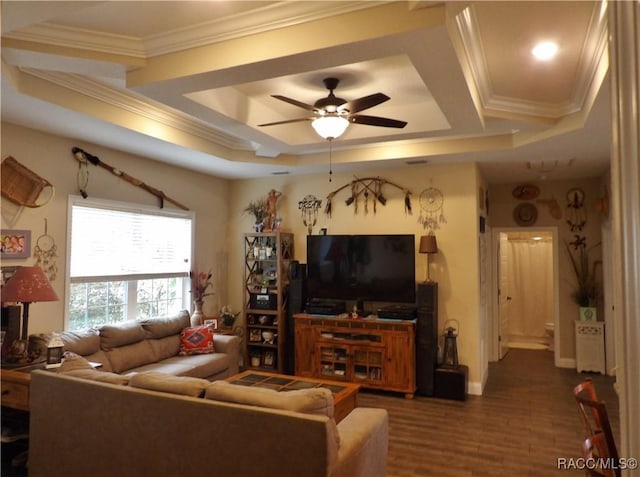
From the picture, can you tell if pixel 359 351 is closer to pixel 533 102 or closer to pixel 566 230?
pixel 533 102

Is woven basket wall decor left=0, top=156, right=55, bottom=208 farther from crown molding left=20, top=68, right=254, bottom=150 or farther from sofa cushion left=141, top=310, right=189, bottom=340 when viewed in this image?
sofa cushion left=141, top=310, right=189, bottom=340

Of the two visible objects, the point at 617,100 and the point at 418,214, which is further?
the point at 418,214

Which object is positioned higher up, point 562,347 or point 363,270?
point 363,270

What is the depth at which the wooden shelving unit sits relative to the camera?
577cm

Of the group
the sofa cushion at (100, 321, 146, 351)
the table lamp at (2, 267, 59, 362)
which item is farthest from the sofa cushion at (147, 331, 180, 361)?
the table lamp at (2, 267, 59, 362)

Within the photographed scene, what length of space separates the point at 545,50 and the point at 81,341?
4.30 meters

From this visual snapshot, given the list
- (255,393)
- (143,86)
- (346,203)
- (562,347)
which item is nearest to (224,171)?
(346,203)

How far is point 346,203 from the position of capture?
5.82 metres

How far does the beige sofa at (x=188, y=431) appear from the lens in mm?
2086

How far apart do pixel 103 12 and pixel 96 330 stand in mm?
2918

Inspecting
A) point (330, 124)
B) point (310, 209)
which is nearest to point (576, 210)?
point (310, 209)

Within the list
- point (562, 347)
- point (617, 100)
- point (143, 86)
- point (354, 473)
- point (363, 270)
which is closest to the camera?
point (617, 100)

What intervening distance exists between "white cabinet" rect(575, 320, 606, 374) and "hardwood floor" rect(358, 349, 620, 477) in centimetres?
20

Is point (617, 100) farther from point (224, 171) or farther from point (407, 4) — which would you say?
point (224, 171)
